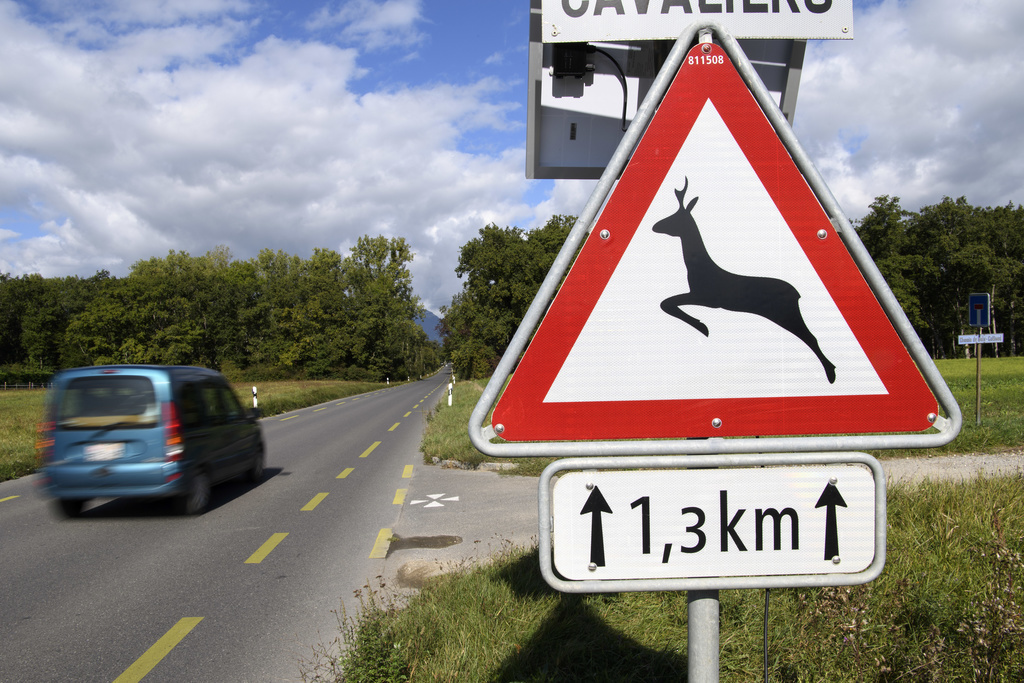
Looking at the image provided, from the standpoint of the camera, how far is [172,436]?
7.16 metres

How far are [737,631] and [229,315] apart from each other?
79.3 metres

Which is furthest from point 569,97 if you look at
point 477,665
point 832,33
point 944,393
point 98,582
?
point 98,582

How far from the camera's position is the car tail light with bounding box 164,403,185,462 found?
7086 mm

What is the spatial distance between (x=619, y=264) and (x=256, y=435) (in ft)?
31.0

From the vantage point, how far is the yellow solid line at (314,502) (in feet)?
25.0

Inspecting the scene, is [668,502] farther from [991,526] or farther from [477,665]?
[991,526]

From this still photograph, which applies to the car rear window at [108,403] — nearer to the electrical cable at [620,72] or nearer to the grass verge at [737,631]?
the grass verge at [737,631]

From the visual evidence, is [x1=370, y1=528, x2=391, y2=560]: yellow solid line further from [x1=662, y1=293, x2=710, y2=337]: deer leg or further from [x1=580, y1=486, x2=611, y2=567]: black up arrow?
[x1=662, y1=293, x2=710, y2=337]: deer leg

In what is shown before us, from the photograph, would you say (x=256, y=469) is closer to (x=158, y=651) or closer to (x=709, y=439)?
(x=158, y=651)

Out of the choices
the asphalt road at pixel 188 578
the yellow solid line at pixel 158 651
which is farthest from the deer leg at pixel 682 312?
the yellow solid line at pixel 158 651

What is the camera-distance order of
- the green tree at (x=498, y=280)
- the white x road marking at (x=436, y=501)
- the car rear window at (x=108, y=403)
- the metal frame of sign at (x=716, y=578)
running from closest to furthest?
the metal frame of sign at (x=716, y=578) < the car rear window at (x=108, y=403) < the white x road marking at (x=436, y=501) < the green tree at (x=498, y=280)

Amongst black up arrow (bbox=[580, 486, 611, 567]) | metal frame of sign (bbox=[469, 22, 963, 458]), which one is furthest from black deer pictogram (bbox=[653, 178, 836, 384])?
black up arrow (bbox=[580, 486, 611, 567])

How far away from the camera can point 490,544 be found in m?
5.71

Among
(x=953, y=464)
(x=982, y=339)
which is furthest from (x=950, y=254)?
(x=953, y=464)
